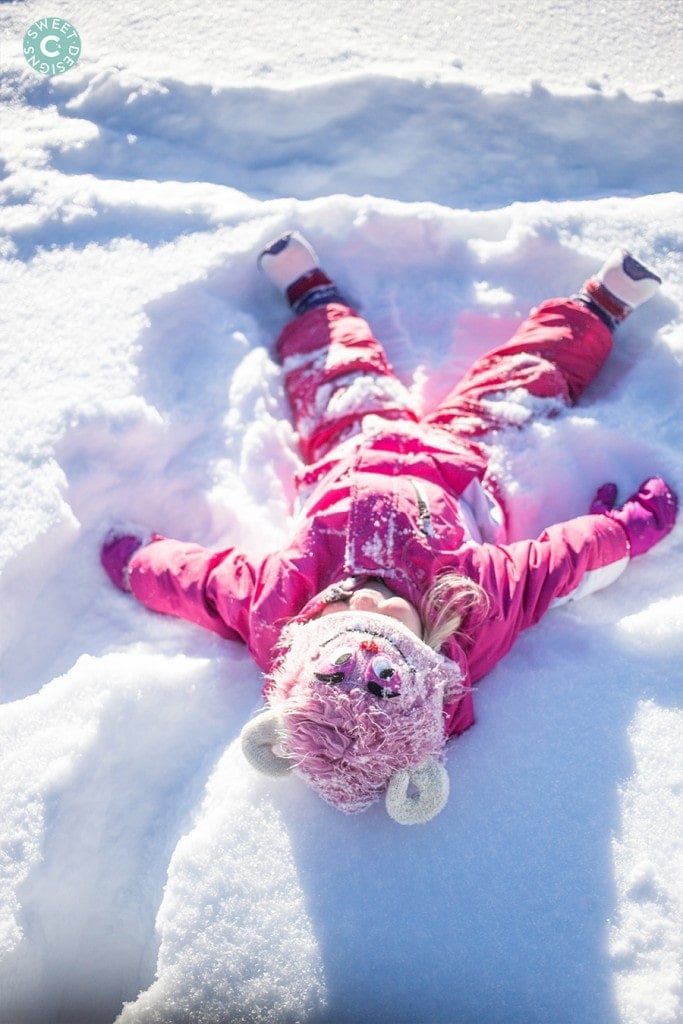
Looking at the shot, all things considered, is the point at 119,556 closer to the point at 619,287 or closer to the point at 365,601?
Result: the point at 365,601

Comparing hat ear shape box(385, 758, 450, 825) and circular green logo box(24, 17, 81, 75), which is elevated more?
circular green logo box(24, 17, 81, 75)

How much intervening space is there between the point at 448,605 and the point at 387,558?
0.48 feet

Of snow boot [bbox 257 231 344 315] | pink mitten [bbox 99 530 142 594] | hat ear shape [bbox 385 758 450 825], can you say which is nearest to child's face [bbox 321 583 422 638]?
hat ear shape [bbox 385 758 450 825]

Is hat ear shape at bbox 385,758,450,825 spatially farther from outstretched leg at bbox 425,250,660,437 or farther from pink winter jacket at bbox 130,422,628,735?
outstretched leg at bbox 425,250,660,437

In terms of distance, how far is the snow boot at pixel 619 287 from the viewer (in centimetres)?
183

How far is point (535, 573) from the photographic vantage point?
1566 mm

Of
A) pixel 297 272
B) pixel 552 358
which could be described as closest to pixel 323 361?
pixel 297 272

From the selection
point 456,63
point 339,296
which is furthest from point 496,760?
point 456,63

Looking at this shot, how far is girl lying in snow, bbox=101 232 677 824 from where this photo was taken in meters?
1.26

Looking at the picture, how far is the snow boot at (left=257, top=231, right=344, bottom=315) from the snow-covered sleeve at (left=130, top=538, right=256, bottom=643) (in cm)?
69

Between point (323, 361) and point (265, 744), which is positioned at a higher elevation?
point (323, 361)

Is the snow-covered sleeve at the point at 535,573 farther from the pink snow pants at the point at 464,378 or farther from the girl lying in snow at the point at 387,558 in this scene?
the pink snow pants at the point at 464,378

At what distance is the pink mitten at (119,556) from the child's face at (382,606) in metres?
0.48

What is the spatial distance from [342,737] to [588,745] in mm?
522
